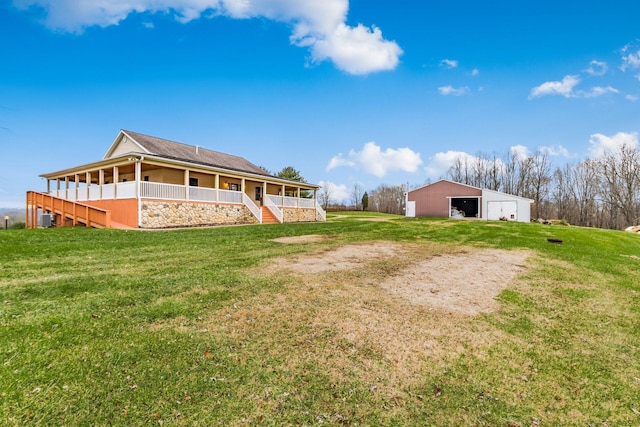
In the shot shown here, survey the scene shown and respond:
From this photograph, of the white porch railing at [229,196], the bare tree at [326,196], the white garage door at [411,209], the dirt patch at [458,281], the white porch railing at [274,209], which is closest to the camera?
the dirt patch at [458,281]

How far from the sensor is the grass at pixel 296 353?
2.20 m

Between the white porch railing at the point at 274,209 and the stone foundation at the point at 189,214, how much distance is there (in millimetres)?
1635

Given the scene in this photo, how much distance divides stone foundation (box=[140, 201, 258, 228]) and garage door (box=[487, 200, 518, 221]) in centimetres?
2231

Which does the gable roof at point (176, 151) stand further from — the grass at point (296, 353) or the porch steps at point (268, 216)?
the grass at point (296, 353)

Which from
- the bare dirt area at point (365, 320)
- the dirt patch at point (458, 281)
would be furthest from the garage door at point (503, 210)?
the bare dirt area at point (365, 320)

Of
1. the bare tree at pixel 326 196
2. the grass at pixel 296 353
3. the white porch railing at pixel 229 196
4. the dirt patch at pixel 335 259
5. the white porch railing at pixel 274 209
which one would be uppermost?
the bare tree at pixel 326 196

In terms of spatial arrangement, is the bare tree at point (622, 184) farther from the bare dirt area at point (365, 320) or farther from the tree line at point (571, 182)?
the bare dirt area at point (365, 320)

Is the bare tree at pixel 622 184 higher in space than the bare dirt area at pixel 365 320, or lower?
higher

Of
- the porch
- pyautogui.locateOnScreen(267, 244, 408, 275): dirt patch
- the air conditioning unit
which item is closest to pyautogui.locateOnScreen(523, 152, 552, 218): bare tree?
the porch

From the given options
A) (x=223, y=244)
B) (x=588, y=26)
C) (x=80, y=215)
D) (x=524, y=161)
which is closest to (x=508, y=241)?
(x=223, y=244)

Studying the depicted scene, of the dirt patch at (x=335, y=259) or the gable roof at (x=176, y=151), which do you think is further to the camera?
the gable roof at (x=176, y=151)

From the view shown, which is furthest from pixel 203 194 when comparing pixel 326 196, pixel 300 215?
pixel 326 196

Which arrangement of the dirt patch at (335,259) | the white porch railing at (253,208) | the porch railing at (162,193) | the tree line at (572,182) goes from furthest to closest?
1. the tree line at (572,182)
2. the white porch railing at (253,208)
3. the porch railing at (162,193)
4. the dirt patch at (335,259)

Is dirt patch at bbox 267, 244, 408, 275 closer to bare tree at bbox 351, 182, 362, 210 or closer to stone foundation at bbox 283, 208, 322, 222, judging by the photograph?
stone foundation at bbox 283, 208, 322, 222
